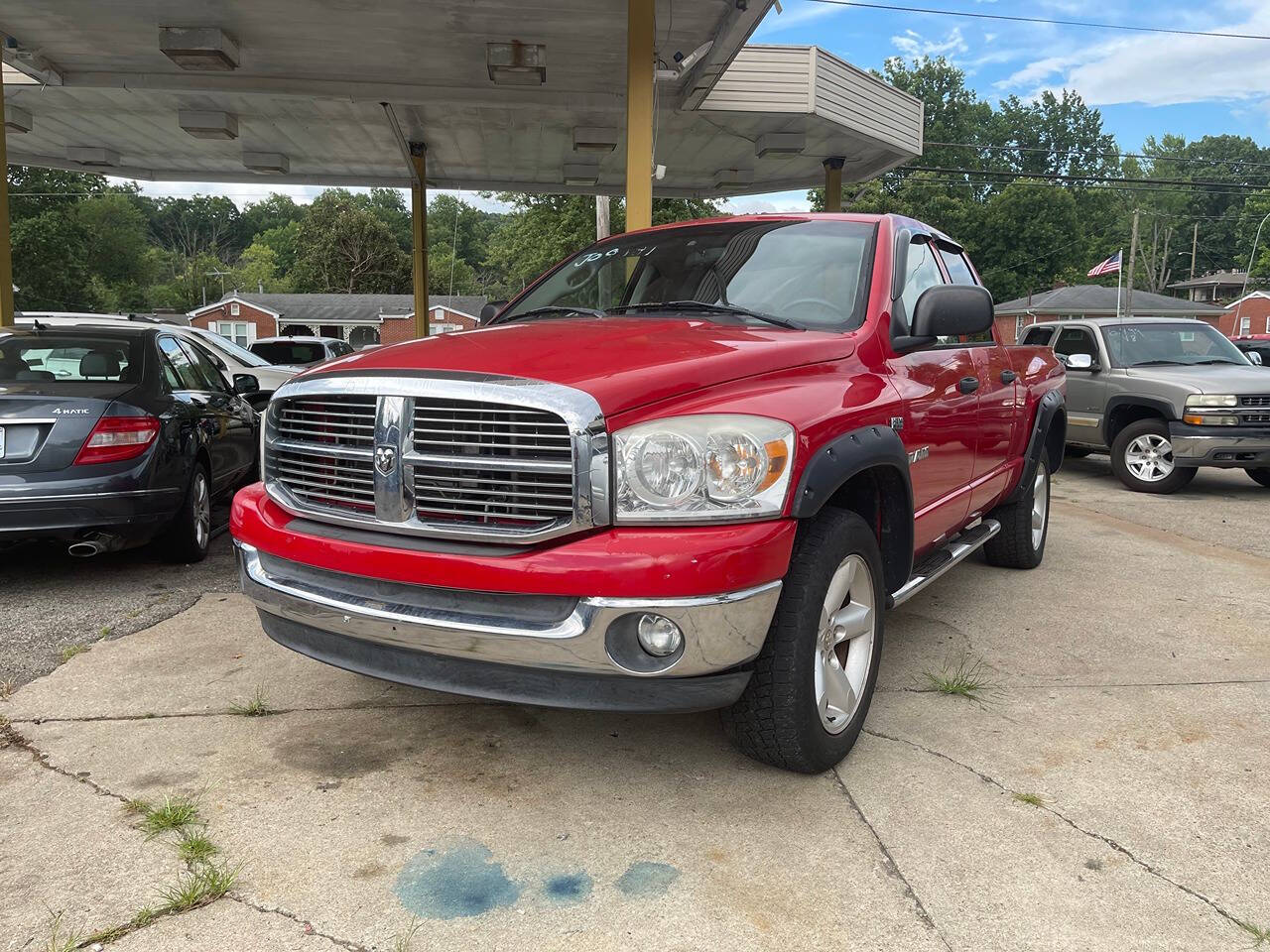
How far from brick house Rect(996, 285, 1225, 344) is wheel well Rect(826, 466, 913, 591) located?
4630cm

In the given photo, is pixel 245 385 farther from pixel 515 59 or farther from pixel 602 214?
pixel 602 214

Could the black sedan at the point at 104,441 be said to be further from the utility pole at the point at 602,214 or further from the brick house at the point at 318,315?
the brick house at the point at 318,315

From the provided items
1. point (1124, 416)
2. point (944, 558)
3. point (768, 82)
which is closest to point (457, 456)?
point (944, 558)

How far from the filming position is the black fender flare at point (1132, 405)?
9008 millimetres

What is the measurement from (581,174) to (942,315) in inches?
487

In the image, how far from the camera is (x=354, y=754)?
3.08 m

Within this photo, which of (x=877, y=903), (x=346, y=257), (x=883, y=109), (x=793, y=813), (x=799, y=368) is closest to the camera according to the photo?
(x=877, y=903)

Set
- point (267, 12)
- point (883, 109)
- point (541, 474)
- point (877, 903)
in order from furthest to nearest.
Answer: point (883, 109) < point (267, 12) < point (541, 474) < point (877, 903)

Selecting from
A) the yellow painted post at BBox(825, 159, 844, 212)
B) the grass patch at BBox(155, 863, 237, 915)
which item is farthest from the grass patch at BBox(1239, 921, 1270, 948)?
the yellow painted post at BBox(825, 159, 844, 212)

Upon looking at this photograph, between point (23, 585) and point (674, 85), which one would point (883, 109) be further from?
point (23, 585)

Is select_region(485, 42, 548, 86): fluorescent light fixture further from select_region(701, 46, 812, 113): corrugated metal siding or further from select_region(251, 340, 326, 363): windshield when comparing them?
select_region(251, 340, 326, 363): windshield

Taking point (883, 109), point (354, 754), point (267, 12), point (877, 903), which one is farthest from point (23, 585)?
point (883, 109)

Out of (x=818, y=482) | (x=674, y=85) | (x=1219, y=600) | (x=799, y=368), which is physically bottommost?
(x=1219, y=600)

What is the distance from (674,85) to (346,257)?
228 feet
